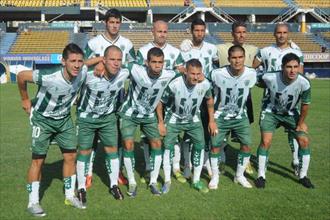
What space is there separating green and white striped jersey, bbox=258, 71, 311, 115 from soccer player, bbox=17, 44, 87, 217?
2.58 meters

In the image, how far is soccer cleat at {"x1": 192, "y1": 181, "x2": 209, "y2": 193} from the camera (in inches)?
215

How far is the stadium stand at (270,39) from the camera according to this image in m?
31.2

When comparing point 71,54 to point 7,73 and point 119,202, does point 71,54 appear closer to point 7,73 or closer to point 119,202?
point 119,202

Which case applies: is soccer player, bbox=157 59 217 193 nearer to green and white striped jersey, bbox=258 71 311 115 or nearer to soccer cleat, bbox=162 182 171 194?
soccer cleat, bbox=162 182 171 194

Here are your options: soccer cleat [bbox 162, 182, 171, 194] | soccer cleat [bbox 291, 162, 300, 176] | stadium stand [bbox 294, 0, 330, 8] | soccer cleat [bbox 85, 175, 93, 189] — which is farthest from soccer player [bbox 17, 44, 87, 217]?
stadium stand [bbox 294, 0, 330, 8]

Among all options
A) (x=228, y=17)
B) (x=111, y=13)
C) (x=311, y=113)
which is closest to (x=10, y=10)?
(x=228, y=17)

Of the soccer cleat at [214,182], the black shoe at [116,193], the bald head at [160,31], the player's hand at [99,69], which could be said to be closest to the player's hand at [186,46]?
Result: the bald head at [160,31]

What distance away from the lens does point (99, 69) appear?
4.93 meters

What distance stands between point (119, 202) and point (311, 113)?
346 inches

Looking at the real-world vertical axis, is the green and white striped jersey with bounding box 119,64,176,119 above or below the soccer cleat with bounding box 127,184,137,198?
above

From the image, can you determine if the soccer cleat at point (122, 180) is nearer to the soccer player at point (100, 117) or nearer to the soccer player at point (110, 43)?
the soccer player at point (110, 43)

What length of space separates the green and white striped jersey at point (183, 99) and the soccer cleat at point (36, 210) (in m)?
2.02

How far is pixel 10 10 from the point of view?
32781 millimetres

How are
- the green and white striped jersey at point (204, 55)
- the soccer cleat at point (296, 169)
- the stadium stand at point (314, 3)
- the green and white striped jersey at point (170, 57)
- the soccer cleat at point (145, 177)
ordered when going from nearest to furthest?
the green and white striped jersey at point (170, 57) → the soccer cleat at point (145, 177) → the green and white striped jersey at point (204, 55) → the soccer cleat at point (296, 169) → the stadium stand at point (314, 3)
